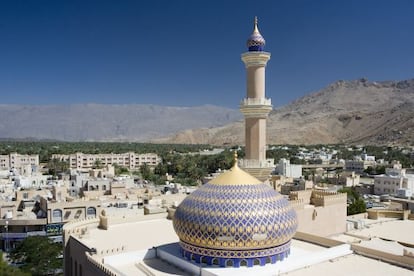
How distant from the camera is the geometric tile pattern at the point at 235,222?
33.6 ft

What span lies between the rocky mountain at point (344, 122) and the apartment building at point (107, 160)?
5837cm

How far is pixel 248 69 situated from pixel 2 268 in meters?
9.76

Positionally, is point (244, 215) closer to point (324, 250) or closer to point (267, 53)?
point (324, 250)

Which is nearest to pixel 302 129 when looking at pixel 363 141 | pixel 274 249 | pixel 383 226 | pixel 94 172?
pixel 363 141

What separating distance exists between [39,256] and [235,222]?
1129cm

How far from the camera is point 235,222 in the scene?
403 inches

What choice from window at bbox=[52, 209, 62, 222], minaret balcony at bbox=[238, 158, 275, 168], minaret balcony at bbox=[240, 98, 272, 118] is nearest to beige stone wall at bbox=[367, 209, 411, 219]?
minaret balcony at bbox=[238, 158, 275, 168]

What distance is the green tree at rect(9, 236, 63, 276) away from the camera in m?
18.1

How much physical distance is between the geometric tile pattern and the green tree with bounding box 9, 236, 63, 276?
9436 mm

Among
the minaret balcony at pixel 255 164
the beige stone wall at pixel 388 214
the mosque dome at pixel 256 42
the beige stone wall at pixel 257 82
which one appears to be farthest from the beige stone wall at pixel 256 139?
the beige stone wall at pixel 388 214

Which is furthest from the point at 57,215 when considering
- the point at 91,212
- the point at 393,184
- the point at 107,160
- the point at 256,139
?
the point at 107,160

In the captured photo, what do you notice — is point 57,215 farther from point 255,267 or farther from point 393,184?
point 393,184

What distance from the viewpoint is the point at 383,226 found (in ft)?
62.4

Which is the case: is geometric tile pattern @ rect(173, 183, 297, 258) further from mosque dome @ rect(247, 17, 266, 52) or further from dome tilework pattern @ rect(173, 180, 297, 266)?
Result: mosque dome @ rect(247, 17, 266, 52)
